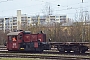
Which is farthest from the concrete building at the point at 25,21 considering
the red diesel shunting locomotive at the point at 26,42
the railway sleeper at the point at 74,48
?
the railway sleeper at the point at 74,48

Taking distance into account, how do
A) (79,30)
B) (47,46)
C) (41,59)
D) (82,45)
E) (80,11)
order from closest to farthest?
(41,59), (82,45), (47,46), (79,30), (80,11)

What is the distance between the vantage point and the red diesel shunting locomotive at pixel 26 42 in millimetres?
34688

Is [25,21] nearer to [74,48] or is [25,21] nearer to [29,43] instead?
[29,43]

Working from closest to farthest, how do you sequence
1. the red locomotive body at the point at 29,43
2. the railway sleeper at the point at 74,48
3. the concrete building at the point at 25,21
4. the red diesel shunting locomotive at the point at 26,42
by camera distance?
the railway sleeper at the point at 74,48 < the red locomotive body at the point at 29,43 < the red diesel shunting locomotive at the point at 26,42 < the concrete building at the point at 25,21

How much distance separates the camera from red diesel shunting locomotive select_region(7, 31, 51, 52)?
34.7 meters

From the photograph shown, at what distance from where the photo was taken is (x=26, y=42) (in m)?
35.5

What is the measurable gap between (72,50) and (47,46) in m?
3.57

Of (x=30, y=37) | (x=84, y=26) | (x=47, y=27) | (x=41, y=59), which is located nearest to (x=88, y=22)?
(x=84, y=26)

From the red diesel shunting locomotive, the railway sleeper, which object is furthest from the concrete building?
the railway sleeper

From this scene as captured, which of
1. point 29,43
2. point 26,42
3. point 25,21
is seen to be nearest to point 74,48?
point 29,43

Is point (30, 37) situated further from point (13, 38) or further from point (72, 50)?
point (72, 50)

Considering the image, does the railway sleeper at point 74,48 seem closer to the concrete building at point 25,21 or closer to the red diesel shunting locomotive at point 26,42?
the red diesel shunting locomotive at point 26,42

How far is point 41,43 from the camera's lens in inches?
1374

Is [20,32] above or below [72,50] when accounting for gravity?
above
